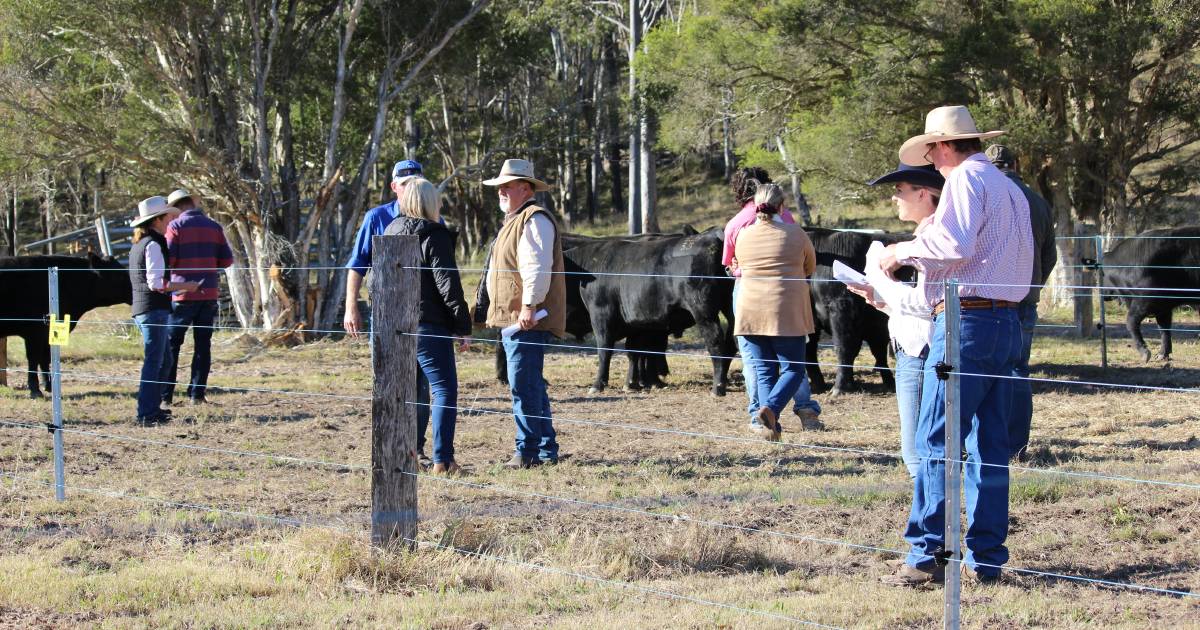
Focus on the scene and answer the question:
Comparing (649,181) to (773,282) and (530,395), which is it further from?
(530,395)

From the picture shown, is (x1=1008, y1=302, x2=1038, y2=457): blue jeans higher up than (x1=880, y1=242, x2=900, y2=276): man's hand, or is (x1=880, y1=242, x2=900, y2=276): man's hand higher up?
(x1=880, y1=242, x2=900, y2=276): man's hand

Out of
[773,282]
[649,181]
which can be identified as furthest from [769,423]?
[649,181]

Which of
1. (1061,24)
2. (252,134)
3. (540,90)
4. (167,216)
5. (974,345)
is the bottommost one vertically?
(974,345)

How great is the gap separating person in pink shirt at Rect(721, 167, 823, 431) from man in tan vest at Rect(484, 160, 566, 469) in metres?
1.62

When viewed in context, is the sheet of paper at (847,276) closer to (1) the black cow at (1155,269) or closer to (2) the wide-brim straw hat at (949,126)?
(2) the wide-brim straw hat at (949,126)

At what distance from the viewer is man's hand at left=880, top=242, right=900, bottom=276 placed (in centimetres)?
446

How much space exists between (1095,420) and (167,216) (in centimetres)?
730

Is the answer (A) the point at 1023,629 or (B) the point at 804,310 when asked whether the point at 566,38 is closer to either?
(B) the point at 804,310

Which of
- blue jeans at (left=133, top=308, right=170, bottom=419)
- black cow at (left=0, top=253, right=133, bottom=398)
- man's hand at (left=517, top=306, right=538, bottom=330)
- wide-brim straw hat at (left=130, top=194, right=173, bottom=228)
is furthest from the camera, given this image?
black cow at (left=0, top=253, right=133, bottom=398)

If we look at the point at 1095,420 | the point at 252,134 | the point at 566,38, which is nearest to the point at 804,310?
the point at 1095,420

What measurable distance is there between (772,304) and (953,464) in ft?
13.0

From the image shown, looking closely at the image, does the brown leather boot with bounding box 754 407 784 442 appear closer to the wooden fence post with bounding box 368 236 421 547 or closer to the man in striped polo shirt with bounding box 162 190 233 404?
the wooden fence post with bounding box 368 236 421 547

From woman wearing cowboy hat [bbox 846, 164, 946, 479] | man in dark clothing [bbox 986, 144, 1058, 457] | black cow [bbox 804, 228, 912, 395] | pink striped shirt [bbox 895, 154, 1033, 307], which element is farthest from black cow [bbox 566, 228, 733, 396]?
pink striped shirt [bbox 895, 154, 1033, 307]

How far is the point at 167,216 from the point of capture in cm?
955
